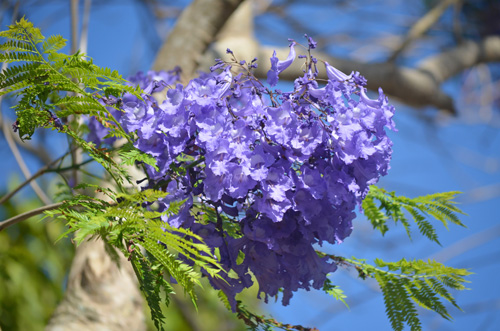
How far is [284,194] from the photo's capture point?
34.3 inches

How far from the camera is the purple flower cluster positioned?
2.92 feet

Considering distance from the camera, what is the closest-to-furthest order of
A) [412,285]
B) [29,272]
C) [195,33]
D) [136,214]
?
[136,214], [412,285], [195,33], [29,272]

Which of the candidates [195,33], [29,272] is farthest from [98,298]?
[29,272]

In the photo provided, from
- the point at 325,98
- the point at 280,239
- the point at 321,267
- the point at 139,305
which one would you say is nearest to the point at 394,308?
the point at 321,267

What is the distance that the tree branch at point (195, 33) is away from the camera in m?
2.32

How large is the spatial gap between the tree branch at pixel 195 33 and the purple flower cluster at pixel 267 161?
1343 mm

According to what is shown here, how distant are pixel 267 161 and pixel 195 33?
165cm

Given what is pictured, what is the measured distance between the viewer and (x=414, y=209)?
123 centimetres

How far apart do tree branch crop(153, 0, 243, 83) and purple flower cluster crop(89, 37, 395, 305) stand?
1343 millimetres

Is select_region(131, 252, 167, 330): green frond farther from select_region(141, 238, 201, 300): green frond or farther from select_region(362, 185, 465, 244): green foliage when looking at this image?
select_region(362, 185, 465, 244): green foliage

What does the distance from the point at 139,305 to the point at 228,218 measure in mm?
948

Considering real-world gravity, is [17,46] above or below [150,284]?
above

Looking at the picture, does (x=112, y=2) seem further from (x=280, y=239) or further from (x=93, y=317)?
(x=280, y=239)

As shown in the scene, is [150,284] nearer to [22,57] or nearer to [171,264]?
[171,264]
